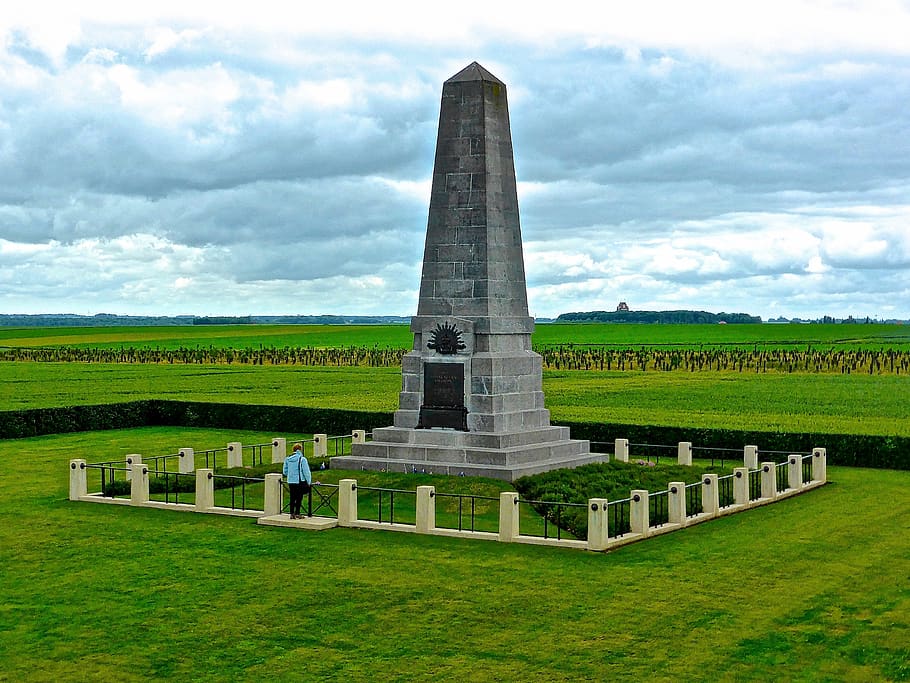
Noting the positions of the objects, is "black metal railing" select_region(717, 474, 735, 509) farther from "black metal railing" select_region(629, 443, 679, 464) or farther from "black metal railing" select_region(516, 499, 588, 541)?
"black metal railing" select_region(629, 443, 679, 464)

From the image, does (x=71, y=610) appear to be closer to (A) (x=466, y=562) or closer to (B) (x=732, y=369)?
(A) (x=466, y=562)

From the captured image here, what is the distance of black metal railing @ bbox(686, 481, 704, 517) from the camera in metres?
26.4

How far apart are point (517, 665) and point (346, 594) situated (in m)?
4.42

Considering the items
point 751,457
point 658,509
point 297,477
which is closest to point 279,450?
point 297,477

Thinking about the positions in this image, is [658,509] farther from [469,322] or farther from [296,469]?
[296,469]

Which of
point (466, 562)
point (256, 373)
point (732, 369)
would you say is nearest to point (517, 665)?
point (466, 562)

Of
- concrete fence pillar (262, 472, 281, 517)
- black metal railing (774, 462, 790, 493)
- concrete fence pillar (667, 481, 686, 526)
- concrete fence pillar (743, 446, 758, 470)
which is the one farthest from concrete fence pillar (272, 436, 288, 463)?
black metal railing (774, 462, 790, 493)

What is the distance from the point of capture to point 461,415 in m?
30.0

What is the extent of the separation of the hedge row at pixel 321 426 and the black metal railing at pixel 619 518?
12.2m

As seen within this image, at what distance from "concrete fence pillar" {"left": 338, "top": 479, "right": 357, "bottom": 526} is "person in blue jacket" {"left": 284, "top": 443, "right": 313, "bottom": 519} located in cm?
93

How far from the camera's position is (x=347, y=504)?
81.0 ft

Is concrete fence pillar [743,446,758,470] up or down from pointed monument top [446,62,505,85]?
down

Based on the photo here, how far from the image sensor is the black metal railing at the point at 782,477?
30594 mm

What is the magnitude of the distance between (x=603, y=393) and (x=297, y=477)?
31175mm
